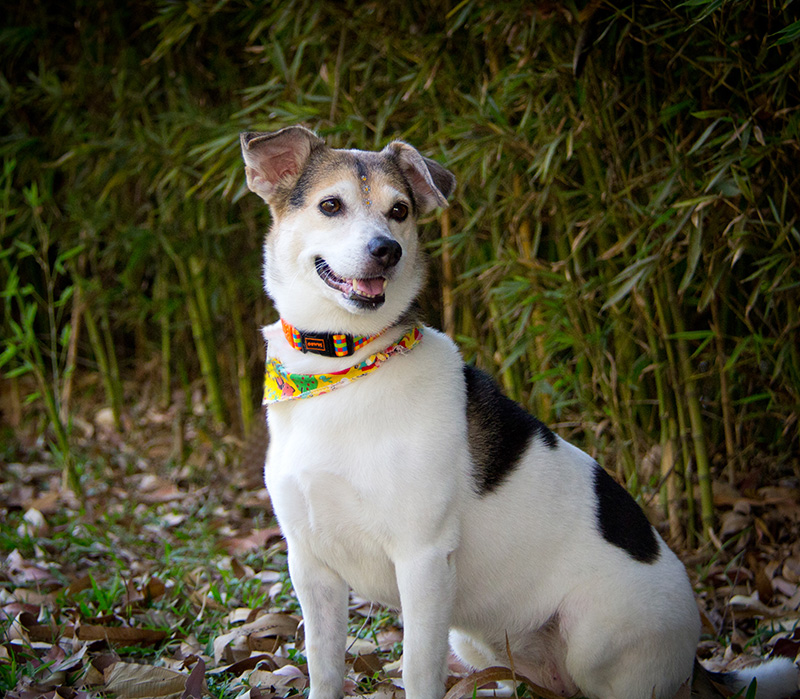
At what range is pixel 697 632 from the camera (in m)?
2.14

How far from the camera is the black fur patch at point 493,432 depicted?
6.84 ft

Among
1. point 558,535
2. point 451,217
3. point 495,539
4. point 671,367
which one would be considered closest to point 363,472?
point 495,539

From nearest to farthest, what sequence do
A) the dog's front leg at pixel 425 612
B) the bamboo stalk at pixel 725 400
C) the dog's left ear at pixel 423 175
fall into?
1. the dog's front leg at pixel 425 612
2. the dog's left ear at pixel 423 175
3. the bamboo stalk at pixel 725 400

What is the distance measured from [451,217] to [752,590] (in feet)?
6.48

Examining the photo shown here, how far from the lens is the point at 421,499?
195 cm

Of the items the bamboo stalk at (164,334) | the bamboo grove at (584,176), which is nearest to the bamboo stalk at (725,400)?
the bamboo grove at (584,176)

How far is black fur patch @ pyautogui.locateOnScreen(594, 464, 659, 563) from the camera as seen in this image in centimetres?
212

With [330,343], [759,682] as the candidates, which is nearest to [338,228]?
[330,343]

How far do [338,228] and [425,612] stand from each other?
3.26 feet

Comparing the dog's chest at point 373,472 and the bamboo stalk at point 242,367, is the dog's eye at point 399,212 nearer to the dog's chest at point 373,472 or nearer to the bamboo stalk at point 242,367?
the dog's chest at point 373,472

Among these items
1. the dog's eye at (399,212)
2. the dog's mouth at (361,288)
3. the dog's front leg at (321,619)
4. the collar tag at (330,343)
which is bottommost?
the dog's front leg at (321,619)

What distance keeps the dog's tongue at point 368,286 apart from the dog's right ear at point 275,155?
0.45 m

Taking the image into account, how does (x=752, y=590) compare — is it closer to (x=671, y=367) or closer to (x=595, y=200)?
(x=671, y=367)

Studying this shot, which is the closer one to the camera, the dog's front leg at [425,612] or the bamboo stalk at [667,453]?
the dog's front leg at [425,612]
